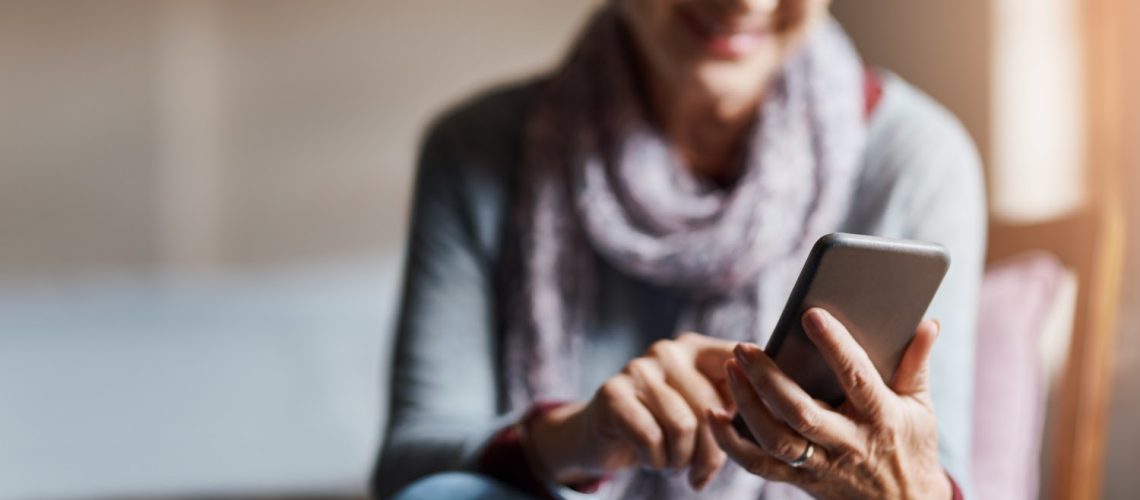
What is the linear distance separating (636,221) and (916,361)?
1.32 ft

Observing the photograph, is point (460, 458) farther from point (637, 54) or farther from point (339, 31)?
point (339, 31)

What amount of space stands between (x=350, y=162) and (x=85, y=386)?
823mm

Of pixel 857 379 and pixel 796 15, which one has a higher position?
pixel 796 15

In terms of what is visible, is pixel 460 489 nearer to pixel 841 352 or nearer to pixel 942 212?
pixel 841 352

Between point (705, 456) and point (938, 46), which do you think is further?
point (938, 46)

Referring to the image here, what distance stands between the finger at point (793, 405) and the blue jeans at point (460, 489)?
9.6 inches

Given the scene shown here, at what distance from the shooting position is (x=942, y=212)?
2.78ft

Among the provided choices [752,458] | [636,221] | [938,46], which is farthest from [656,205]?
[938,46]

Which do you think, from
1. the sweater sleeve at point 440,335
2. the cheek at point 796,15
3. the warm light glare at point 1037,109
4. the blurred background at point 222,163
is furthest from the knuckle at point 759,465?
the blurred background at point 222,163

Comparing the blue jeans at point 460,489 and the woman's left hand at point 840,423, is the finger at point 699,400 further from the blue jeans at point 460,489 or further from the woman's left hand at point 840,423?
the blue jeans at point 460,489

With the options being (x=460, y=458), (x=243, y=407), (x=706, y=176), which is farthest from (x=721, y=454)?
(x=243, y=407)

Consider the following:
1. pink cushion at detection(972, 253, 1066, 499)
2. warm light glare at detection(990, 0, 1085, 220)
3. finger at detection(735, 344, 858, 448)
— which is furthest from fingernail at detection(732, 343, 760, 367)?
warm light glare at detection(990, 0, 1085, 220)

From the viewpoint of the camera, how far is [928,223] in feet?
2.76

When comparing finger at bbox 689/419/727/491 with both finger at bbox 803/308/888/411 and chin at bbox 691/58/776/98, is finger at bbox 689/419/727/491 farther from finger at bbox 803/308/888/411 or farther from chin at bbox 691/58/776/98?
chin at bbox 691/58/776/98
